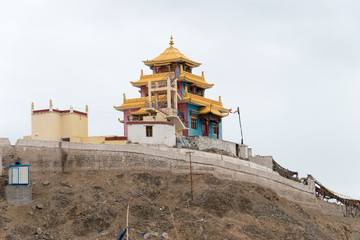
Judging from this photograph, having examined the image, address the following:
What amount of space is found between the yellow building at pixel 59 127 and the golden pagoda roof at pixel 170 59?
1249 centimetres

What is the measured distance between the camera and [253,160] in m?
62.5

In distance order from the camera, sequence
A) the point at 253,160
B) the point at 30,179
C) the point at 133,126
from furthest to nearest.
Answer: the point at 253,160 → the point at 133,126 → the point at 30,179

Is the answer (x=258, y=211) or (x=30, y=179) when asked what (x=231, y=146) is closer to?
(x=258, y=211)

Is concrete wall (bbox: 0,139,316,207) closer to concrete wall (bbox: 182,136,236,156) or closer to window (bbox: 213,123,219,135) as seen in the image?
concrete wall (bbox: 182,136,236,156)

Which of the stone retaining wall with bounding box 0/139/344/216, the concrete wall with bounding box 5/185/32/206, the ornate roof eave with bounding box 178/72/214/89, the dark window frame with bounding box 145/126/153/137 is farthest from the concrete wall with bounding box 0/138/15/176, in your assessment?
the ornate roof eave with bounding box 178/72/214/89

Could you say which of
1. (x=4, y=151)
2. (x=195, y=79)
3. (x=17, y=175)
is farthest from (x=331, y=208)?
(x=17, y=175)

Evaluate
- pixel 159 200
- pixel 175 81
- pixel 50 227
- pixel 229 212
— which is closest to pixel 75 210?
pixel 50 227

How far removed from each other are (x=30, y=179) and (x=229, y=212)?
40.9 ft

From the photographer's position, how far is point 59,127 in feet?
167

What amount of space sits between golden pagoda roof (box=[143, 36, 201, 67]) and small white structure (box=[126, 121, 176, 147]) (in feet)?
37.5

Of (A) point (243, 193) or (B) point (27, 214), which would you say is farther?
(A) point (243, 193)

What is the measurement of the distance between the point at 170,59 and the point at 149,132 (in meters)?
12.4

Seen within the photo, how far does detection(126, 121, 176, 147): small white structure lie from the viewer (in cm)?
5044

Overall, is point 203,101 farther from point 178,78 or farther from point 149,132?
point 149,132
